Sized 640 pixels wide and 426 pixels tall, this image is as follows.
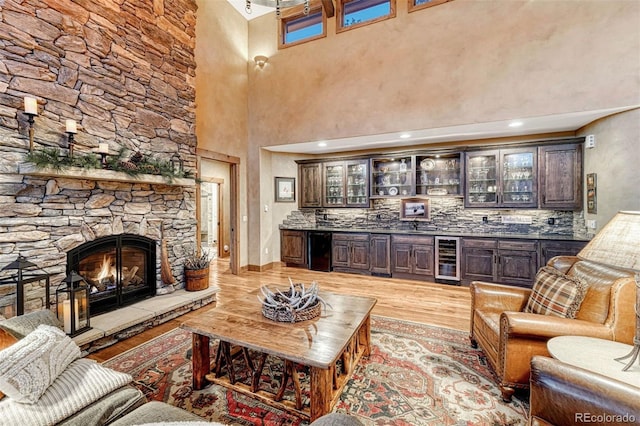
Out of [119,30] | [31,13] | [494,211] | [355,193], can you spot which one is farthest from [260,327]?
[494,211]

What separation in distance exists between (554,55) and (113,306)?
21.0 ft

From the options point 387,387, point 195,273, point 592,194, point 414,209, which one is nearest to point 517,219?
point 592,194

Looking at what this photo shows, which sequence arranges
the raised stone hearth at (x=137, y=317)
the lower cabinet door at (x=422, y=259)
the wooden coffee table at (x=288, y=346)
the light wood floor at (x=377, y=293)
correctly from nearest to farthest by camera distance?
the wooden coffee table at (x=288, y=346), the raised stone hearth at (x=137, y=317), the light wood floor at (x=377, y=293), the lower cabinet door at (x=422, y=259)

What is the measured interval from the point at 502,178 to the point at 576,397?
14.2 ft

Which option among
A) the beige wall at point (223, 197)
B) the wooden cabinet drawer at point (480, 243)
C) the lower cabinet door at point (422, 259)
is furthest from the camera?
the beige wall at point (223, 197)

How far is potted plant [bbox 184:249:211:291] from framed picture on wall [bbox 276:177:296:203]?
2.56m

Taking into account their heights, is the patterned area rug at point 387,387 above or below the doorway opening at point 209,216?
below

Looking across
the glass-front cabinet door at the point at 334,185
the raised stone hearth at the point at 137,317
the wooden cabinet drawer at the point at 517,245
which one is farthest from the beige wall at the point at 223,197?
the wooden cabinet drawer at the point at 517,245

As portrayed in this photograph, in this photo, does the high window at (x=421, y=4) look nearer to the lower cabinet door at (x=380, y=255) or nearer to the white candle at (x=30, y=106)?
the lower cabinet door at (x=380, y=255)

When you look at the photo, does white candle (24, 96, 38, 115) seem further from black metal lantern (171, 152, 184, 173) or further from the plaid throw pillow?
the plaid throw pillow

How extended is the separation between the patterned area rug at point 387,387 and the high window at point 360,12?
202 inches

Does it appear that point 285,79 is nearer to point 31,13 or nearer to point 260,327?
point 31,13

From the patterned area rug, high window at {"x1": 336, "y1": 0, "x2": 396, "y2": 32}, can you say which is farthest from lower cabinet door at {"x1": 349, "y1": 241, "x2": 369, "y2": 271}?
high window at {"x1": 336, "y1": 0, "x2": 396, "y2": 32}

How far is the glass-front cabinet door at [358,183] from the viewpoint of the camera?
19.1 ft
